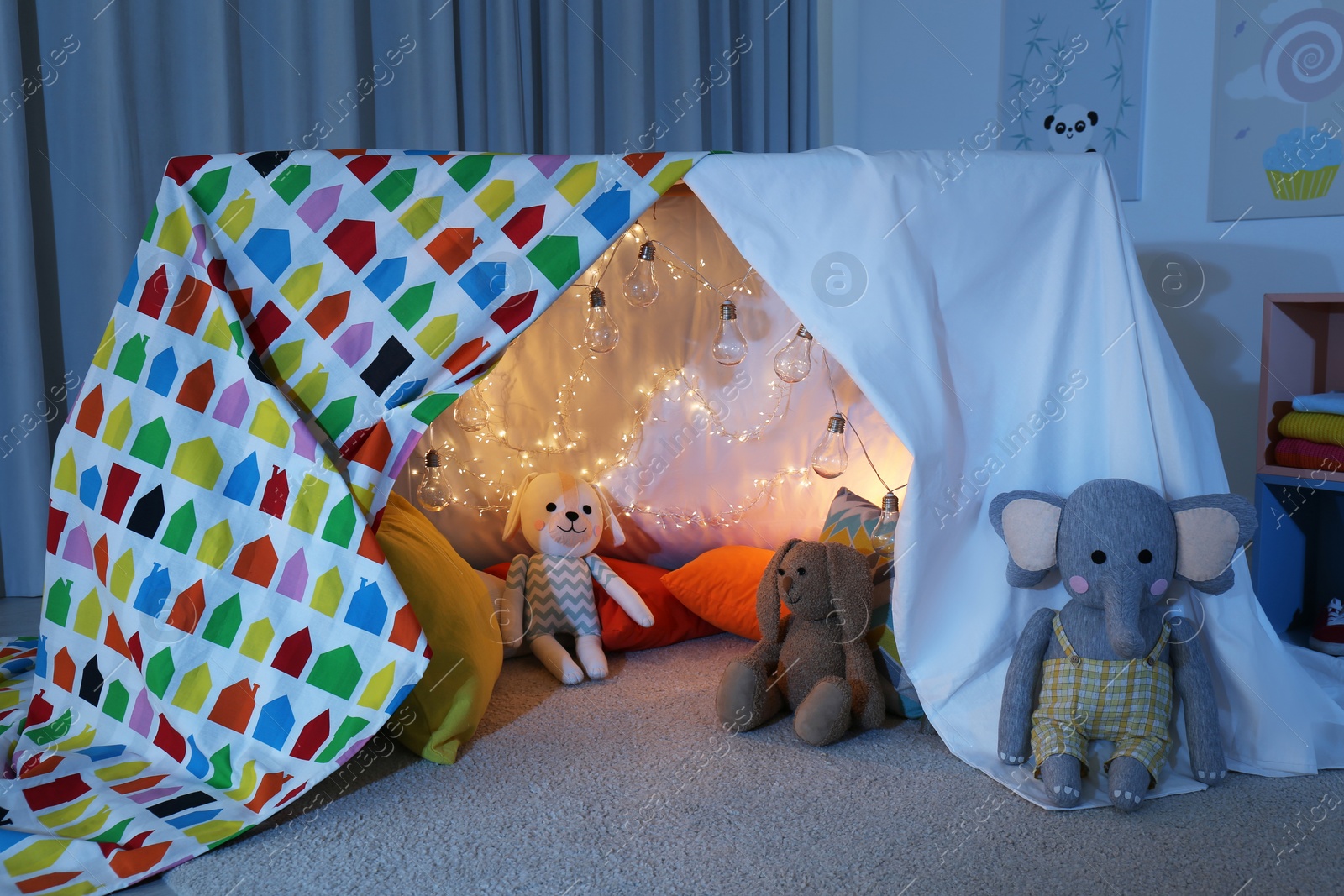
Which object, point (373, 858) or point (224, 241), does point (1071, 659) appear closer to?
point (373, 858)

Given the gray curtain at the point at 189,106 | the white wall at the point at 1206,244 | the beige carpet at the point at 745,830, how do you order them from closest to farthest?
1. the beige carpet at the point at 745,830
2. the white wall at the point at 1206,244
3. the gray curtain at the point at 189,106

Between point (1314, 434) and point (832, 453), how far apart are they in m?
1.02

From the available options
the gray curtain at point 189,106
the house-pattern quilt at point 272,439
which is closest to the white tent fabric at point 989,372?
the house-pattern quilt at point 272,439

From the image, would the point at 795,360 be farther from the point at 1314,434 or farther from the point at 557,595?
the point at 1314,434

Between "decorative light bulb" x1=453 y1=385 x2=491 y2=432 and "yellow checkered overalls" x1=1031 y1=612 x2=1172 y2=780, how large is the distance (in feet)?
4.38

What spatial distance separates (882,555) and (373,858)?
3.52ft

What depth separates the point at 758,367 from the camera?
2.34 m

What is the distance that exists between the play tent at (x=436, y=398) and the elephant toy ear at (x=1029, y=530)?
0.08m

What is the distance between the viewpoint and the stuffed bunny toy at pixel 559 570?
7.23 ft

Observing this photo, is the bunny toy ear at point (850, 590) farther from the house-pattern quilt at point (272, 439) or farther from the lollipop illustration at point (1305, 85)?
the lollipop illustration at point (1305, 85)

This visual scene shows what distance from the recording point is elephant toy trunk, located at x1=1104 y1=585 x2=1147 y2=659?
4.86 ft

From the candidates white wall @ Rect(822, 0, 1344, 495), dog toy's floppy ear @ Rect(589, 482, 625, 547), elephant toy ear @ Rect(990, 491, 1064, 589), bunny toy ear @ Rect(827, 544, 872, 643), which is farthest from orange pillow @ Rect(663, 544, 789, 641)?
white wall @ Rect(822, 0, 1344, 495)

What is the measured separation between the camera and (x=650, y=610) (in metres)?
2.27

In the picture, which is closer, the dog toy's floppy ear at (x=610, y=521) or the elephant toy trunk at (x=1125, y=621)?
the elephant toy trunk at (x=1125, y=621)
